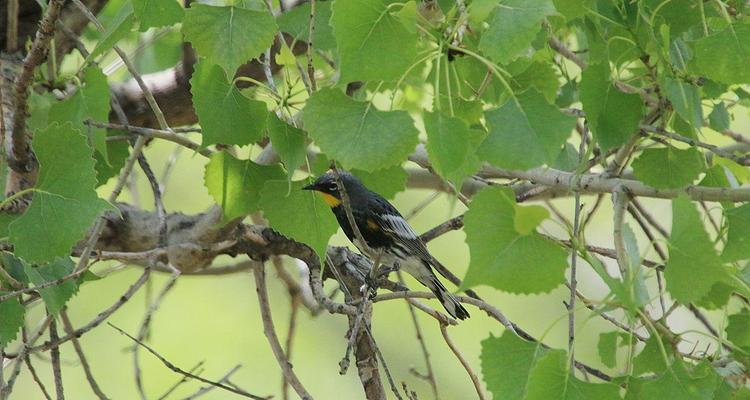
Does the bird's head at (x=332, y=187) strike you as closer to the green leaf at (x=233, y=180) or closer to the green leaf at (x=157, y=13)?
the green leaf at (x=233, y=180)

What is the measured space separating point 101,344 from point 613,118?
192 inches

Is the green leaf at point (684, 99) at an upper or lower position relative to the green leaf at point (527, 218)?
upper

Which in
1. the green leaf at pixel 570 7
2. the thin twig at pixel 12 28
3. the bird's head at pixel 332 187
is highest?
the thin twig at pixel 12 28

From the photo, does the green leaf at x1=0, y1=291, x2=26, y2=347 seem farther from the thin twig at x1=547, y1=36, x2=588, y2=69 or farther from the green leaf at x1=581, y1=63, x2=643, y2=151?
the thin twig at x1=547, y1=36, x2=588, y2=69

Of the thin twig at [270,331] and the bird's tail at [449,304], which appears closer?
the thin twig at [270,331]

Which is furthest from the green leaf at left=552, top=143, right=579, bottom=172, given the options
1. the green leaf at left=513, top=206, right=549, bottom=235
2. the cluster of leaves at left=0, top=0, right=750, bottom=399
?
the green leaf at left=513, top=206, right=549, bottom=235

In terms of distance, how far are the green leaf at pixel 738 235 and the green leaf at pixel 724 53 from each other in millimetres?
249

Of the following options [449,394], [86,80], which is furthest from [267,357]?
[86,80]

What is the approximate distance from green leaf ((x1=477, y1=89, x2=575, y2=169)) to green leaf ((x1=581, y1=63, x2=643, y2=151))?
26 cm

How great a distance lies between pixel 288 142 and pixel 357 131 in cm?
26

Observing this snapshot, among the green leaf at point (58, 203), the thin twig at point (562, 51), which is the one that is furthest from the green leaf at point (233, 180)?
the thin twig at point (562, 51)

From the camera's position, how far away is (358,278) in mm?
2865

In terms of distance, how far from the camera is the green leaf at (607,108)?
1.84m

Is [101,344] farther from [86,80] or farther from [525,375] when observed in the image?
[525,375]
